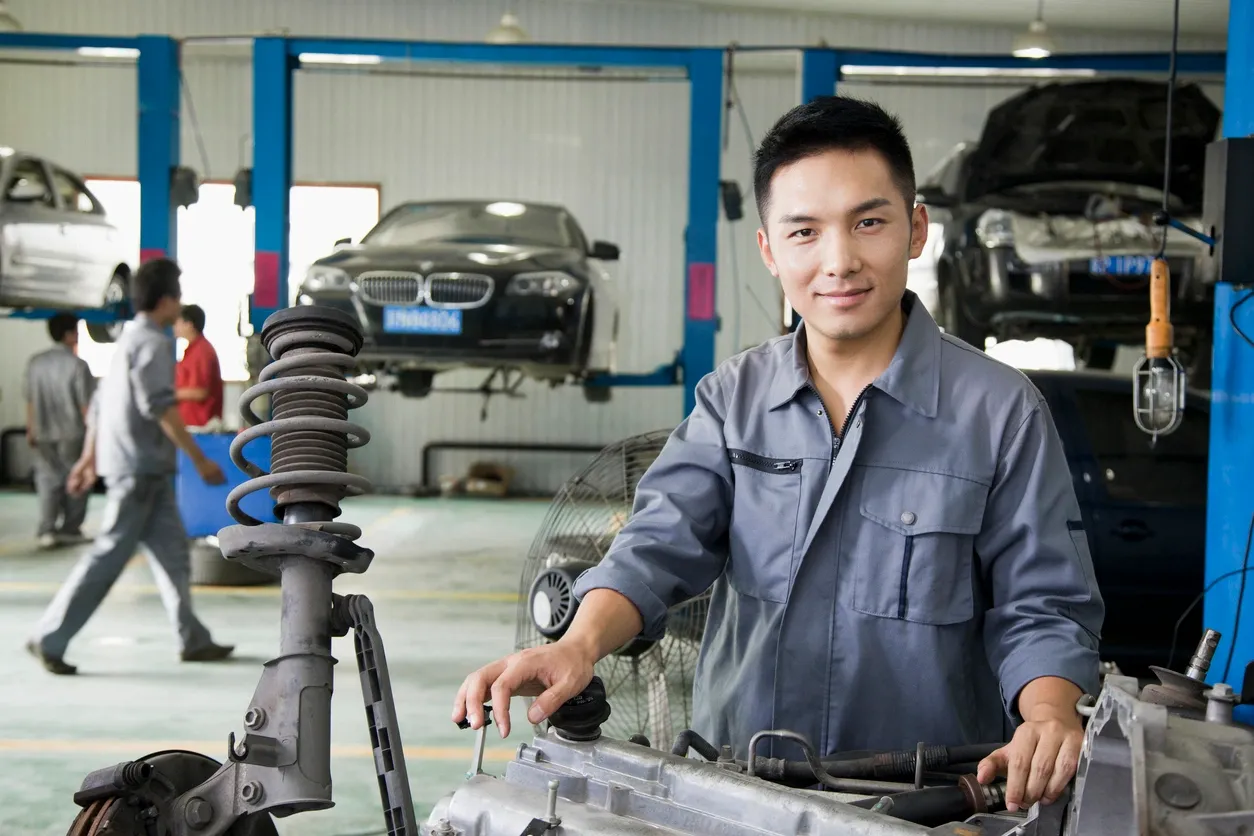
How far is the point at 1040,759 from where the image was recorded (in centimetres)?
122

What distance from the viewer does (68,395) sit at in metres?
8.45

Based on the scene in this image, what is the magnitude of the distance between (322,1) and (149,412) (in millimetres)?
8945

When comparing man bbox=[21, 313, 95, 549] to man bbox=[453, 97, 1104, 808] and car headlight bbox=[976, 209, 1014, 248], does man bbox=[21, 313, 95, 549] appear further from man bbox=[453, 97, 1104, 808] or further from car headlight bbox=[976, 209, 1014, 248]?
man bbox=[453, 97, 1104, 808]

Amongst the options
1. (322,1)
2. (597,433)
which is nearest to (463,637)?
(597,433)

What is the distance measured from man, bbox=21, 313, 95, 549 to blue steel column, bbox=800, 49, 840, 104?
5096 millimetres

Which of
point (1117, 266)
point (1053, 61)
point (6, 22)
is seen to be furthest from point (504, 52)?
point (6, 22)

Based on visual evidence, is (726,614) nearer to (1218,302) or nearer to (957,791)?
(957,791)

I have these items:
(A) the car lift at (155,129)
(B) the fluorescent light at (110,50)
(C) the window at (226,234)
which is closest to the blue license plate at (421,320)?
(A) the car lift at (155,129)

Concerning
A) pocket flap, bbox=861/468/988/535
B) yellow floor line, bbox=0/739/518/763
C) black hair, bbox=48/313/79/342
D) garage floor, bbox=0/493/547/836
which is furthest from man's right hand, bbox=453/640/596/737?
black hair, bbox=48/313/79/342

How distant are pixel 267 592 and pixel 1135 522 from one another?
4.38 m

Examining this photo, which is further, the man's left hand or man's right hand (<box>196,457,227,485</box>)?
man's right hand (<box>196,457,227,485</box>)

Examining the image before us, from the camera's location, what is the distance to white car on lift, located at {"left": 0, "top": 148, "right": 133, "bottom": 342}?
8.15 m

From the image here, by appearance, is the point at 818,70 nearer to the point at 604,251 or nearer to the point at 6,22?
the point at 604,251

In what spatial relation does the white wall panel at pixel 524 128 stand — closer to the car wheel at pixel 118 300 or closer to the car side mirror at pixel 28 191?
the car wheel at pixel 118 300
